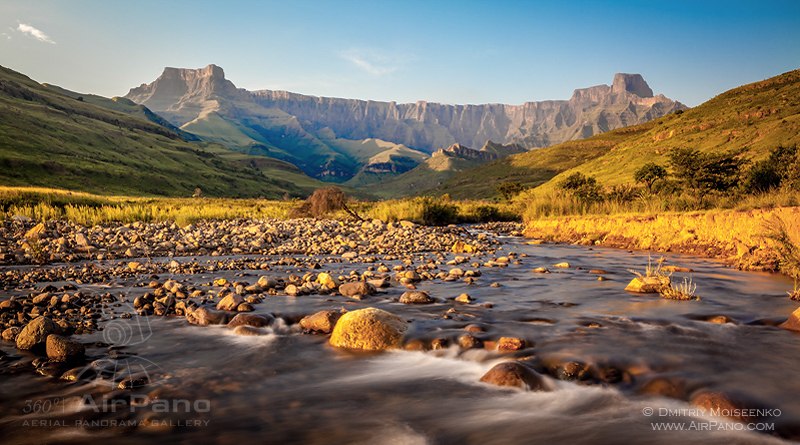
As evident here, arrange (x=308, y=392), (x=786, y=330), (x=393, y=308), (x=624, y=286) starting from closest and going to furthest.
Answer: (x=308, y=392), (x=786, y=330), (x=393, y=308), (x=624, y=286)

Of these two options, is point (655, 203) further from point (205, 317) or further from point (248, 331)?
point (205, 317)

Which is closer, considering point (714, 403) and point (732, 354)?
point (714, 403)

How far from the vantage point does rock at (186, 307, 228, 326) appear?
7746 mm

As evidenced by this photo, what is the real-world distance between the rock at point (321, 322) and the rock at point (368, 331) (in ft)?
1.01

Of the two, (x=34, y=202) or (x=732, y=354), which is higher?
(x=732, y=354)

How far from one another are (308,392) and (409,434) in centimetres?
150

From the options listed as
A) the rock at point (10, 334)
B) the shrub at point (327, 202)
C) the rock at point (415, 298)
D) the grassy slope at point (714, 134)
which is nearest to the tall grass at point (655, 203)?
the rock at point (415, 298)

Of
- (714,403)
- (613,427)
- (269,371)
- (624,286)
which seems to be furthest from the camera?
(624,286)

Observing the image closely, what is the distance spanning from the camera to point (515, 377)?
525cm

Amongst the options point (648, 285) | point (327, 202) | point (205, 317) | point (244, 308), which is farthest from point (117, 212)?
point (648, 285)

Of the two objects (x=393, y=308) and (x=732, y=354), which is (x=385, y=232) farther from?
(x=732, y=354)

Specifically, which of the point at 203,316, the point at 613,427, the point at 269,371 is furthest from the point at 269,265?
the point at 613,427

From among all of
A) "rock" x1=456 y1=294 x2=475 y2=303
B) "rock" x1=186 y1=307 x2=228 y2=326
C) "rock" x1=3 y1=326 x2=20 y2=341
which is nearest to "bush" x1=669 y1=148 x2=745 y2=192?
"rock" x1=456 y1=294 x2=475 y2=303

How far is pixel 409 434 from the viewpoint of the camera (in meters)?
4.27
